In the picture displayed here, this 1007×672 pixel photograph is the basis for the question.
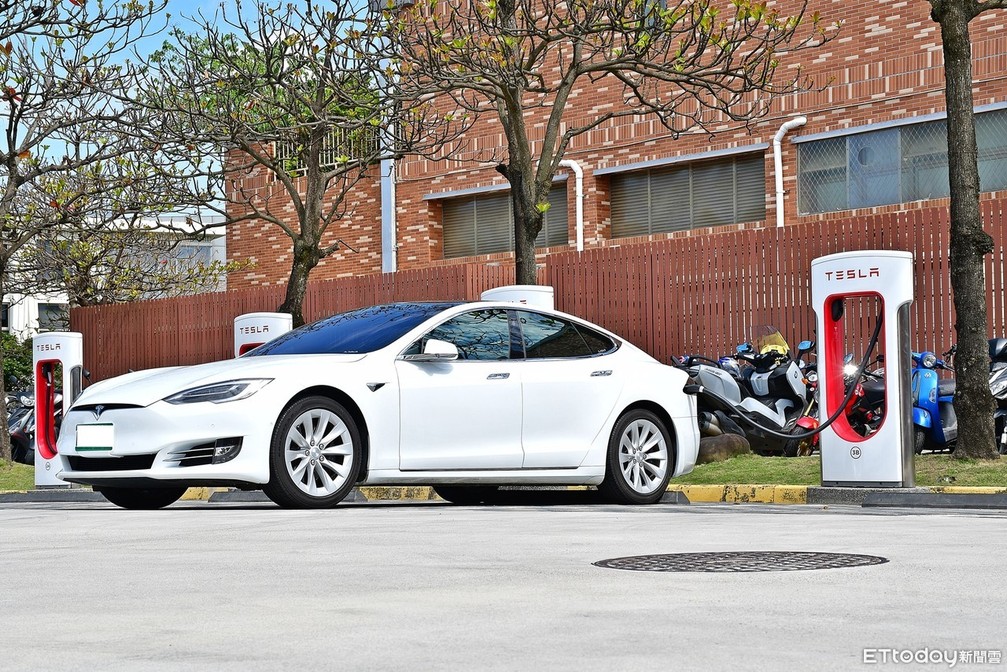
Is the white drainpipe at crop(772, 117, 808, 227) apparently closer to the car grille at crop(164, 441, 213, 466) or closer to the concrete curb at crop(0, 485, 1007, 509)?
the concrete curb at crop(0, 485, 1007, 509)

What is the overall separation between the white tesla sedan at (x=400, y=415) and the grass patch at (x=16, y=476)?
669 centimetres

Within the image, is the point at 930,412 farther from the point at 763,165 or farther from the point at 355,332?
the point at 763,165

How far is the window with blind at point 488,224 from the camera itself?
→ 28.4m

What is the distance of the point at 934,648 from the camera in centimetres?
429

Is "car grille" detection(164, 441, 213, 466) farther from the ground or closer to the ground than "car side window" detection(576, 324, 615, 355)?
closer to the ground

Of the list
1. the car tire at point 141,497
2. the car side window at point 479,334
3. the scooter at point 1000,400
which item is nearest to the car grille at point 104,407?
the car tire at point 141,497

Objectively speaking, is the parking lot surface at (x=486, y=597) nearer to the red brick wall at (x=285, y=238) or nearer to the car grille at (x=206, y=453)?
the car grille at (x=206, y=453)

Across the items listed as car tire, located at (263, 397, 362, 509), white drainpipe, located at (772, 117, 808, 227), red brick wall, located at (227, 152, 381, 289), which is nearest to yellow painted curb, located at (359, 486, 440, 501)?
car tire, located at (263, 397, 362, 509)

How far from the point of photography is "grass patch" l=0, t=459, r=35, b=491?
17511mm

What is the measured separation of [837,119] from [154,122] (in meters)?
10.1

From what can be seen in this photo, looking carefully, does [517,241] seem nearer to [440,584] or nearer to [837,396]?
[837,396]

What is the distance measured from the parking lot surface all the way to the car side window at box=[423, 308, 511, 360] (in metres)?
2.26

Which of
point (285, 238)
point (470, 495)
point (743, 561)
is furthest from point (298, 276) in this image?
point (743, 561)

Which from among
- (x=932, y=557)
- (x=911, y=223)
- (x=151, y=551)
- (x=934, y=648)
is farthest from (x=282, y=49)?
Result: (x=934, y=648)
